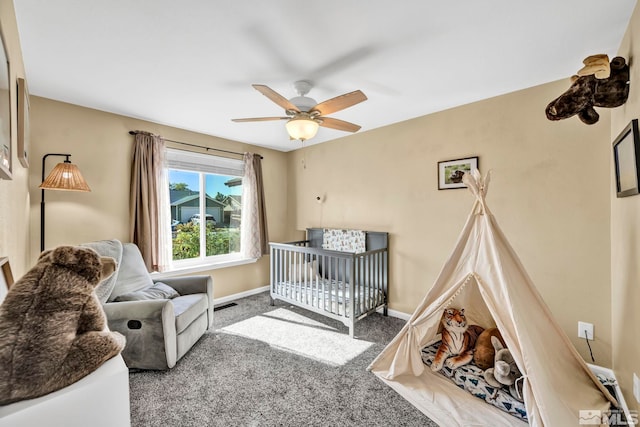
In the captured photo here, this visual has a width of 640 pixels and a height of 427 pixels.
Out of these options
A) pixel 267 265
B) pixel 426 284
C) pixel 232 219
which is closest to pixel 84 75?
pixel 232 219

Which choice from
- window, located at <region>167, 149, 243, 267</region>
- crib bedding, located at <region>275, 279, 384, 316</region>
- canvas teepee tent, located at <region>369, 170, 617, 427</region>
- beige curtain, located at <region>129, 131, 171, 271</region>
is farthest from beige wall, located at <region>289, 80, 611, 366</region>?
beige curtain, located at <region>129, 131, 171, 271</region>

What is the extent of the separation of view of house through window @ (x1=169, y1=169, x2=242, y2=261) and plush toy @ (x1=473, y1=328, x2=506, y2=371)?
11.0 feet

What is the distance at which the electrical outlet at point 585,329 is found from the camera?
84.2 inches

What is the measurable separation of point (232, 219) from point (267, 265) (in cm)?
96

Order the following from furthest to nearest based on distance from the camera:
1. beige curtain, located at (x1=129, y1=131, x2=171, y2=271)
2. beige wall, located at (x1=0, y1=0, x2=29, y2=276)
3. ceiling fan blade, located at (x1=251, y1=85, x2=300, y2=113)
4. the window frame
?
the window frame
beige curtain, located at (x1=129, y1=131, x2=171, y2=271)
ceiling fan blade, located at (x1=251, y1=85, x2=300, y2=113)
beige wall, located at (x1=0, y1=0, x2=29, y2=276)

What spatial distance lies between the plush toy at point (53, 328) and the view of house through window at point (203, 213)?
2.72 meters

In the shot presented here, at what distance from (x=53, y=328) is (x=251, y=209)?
130 inches

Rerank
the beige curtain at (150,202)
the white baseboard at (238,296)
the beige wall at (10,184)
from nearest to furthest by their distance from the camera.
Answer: the beige wall at (10,184) < the beige curtain at (150,202) < the white baseboard at (238,296)

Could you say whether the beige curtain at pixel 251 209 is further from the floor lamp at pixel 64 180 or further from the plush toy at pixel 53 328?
the plush toy at pixel 53 328

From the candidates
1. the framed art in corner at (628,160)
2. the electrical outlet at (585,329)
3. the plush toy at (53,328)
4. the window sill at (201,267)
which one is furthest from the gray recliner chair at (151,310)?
the electrical outlet at (585,329)

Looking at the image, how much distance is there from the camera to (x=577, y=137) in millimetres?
2191

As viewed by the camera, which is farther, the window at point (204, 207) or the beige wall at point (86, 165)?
the window at point (204, 207)

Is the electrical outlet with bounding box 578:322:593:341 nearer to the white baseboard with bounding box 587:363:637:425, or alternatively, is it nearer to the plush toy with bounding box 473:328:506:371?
the white baseboard with bounding box 587:363:637:425

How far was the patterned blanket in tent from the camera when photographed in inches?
66.0
